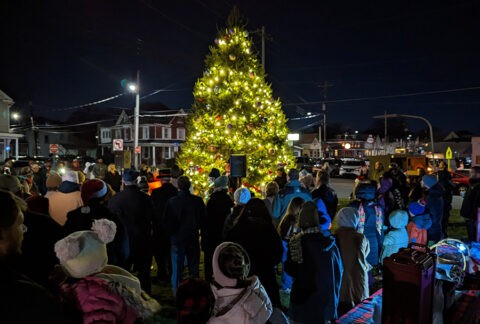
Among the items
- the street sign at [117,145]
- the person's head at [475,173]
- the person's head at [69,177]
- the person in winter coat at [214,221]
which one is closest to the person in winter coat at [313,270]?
the person in winter coat at [214,221]

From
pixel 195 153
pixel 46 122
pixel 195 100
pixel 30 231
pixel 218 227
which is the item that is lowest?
pixel 218 227

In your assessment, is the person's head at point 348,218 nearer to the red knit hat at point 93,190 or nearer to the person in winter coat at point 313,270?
the person in winter coat at point 313,270

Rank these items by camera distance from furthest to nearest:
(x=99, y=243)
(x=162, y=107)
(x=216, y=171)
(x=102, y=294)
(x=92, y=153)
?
(x=92, y=153)
(x=162, y=107)
(x=216, y=171)
(x=99, y=243)
(x=102, y=294)

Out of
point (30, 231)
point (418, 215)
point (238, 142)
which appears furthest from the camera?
point (238, 142)

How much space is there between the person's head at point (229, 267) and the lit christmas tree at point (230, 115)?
10165mm

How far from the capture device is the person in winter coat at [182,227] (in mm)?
6164

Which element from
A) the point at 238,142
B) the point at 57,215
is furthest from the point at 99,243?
the point at 238,142

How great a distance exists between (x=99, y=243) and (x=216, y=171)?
29.1 feet

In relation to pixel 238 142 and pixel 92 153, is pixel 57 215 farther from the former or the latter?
pixel 92 153

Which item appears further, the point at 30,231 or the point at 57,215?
the point at 57,215

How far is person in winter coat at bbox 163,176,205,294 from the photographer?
6164 millimetres

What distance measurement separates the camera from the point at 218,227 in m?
6.74

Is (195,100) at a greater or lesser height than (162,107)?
lesser

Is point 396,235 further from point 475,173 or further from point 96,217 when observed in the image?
point 96,217
